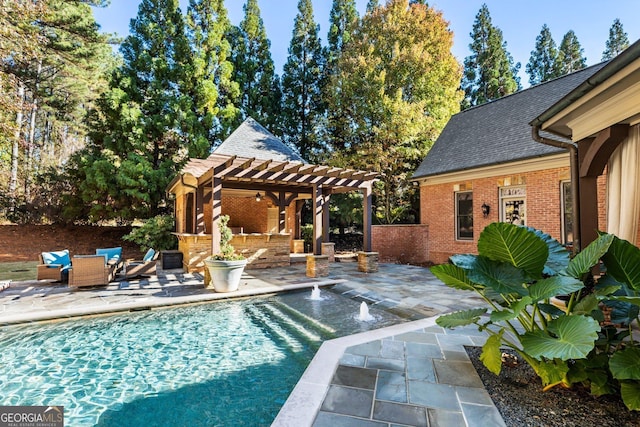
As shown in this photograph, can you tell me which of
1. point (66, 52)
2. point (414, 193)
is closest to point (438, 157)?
point (414, 193)

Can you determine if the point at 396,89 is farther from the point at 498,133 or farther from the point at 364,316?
the point at 364,316

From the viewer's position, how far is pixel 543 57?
24.1m

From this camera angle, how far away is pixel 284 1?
20.3m

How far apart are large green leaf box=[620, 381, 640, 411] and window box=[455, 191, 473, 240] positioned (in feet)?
28.6

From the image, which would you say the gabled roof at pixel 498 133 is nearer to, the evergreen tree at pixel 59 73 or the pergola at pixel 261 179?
the pergola at pixel 261 179

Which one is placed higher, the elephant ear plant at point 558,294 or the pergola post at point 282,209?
the pergola post at point 282,209

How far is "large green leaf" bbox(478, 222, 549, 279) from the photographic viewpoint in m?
2.49

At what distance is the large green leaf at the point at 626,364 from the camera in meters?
2.01

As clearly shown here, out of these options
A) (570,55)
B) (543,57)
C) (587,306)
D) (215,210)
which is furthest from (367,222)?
(570,55)

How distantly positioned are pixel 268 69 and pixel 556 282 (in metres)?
22.3

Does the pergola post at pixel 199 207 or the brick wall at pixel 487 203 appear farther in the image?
the pergola post at pixel 199 207

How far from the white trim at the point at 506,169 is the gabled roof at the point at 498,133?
190 millimetres

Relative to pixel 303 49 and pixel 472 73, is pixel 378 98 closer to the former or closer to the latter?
pixel 303 49

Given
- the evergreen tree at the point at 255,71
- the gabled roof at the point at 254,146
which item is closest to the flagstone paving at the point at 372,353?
the gabled roof at the point at 254,146
